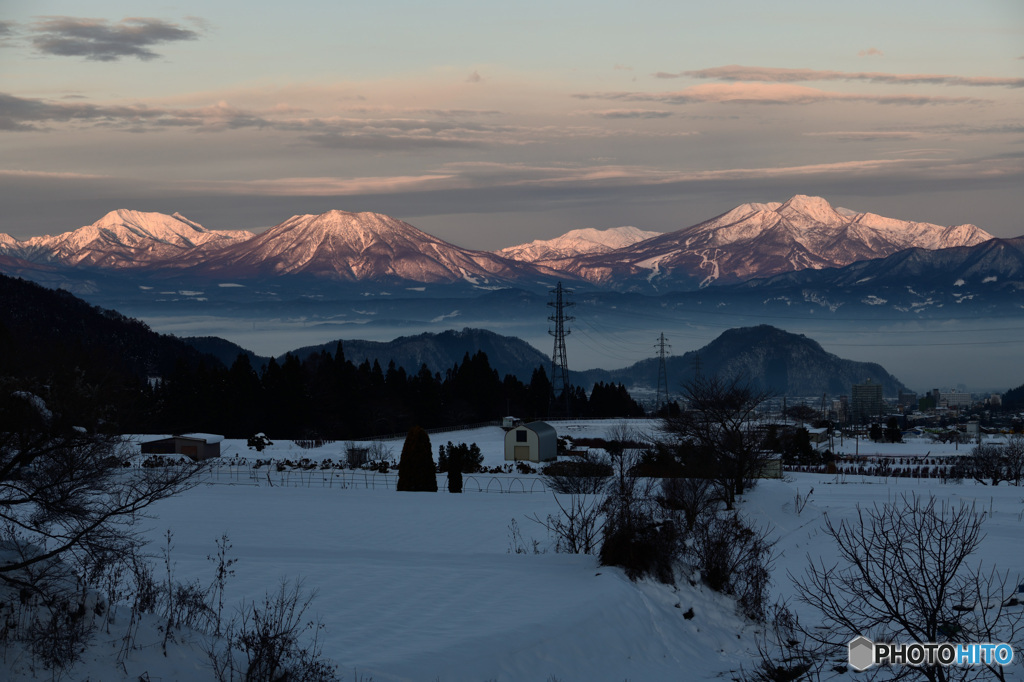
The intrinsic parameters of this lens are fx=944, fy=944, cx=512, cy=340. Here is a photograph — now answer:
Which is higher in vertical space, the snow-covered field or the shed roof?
the snow-covered field

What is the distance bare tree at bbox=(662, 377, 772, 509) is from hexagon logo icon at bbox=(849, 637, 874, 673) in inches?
716

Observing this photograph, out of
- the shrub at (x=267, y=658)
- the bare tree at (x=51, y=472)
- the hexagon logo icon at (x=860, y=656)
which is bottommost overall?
the hexagon logo icon at (x=860, y=656)

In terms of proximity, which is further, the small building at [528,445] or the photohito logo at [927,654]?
the small building at [528,445]

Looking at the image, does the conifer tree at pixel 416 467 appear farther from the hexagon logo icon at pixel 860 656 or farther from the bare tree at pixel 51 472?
the hexagon logo icon at pixel 860 656

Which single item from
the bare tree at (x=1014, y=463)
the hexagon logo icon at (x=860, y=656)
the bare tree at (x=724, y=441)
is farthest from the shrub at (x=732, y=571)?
the bare tree at (x=1014, y=463)

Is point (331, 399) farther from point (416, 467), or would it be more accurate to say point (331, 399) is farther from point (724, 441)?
point (724, 441)

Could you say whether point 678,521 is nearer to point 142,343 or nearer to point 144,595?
point 144,595

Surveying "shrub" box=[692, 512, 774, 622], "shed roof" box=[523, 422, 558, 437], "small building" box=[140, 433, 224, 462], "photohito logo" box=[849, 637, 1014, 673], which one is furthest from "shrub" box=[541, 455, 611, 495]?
"small building" box=[140, 433, 224, 462]

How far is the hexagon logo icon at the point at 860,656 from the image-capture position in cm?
1130

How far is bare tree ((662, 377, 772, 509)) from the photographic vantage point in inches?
1275

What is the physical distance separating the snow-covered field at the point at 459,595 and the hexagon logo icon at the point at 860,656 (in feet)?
4.60

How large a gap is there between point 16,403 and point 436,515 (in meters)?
17.7

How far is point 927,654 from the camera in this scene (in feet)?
30.6

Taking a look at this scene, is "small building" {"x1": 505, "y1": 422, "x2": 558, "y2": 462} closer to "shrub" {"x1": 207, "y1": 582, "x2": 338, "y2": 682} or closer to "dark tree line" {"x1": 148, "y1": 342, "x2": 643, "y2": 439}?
"dark tree line" {"x1": 148, "y1": 342, "x2": 643, "y2": 439}
